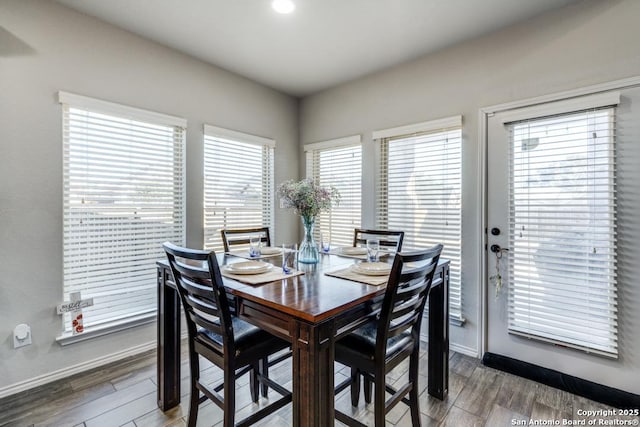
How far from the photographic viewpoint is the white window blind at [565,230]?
2010mm

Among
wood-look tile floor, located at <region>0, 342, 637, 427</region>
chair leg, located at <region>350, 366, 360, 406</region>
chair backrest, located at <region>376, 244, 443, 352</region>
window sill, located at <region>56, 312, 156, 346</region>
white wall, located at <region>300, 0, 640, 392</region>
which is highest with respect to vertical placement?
white wall, located at <region>300, 0, 640, 392</region>

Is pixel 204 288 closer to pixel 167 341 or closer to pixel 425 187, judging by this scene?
pixel 167 341

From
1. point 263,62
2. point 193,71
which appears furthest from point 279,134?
point 193,71

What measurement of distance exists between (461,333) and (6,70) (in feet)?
12.9

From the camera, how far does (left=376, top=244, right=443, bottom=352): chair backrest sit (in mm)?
1266

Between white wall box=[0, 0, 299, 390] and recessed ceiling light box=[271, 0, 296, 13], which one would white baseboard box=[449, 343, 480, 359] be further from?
recessed ceiling light box=[271, 0, 296, 13]

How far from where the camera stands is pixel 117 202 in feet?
8.00

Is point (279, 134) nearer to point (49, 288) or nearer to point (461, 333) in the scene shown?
point (49, 288)

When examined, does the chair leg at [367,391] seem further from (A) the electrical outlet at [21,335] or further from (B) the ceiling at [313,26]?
(B) the ceiling at [313,26]

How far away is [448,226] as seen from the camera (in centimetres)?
271

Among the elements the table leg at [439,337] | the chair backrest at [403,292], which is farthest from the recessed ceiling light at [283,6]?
the table leg at [439,337]

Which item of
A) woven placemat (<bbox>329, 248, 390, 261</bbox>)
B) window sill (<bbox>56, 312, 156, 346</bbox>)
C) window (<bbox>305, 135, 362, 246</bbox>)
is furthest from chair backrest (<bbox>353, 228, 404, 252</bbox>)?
window sill (<bbox>56, 312, 156, 346</bbox>)

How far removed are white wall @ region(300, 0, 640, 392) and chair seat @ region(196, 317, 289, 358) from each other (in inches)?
73.1

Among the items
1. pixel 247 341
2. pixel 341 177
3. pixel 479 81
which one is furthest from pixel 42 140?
pixel 479 81
